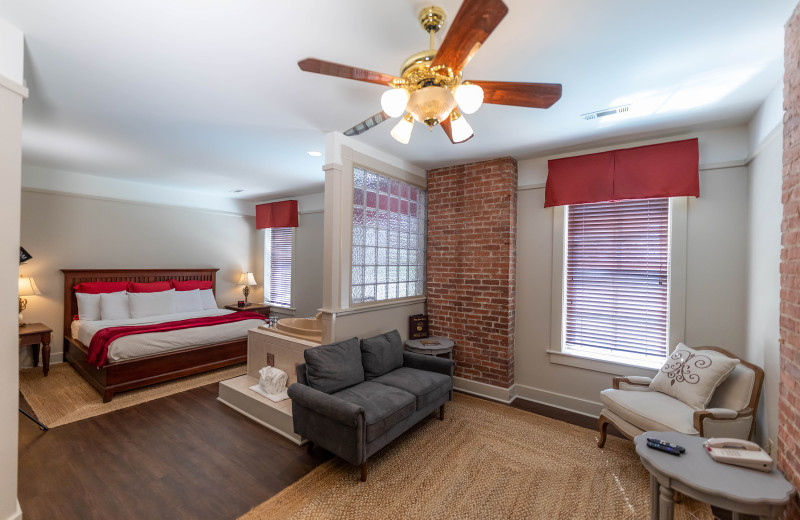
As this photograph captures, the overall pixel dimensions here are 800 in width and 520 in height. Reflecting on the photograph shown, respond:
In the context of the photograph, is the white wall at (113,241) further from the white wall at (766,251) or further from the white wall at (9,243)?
the white wall at (766,251)

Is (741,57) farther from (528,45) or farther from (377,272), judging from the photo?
(377,272)

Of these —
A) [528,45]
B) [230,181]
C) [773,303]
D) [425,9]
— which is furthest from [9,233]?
[773,303]

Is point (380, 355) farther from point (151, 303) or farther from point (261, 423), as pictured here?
point (151, 303)

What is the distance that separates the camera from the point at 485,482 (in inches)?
89.0

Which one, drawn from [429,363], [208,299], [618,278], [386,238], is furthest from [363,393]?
[208,299]

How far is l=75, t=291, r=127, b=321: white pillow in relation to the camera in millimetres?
4414

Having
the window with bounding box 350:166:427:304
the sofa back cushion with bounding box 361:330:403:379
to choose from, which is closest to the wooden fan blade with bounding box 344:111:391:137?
the window with bounding box 350:166:427:304

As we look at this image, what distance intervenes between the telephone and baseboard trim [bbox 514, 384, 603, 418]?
1681 millimetres

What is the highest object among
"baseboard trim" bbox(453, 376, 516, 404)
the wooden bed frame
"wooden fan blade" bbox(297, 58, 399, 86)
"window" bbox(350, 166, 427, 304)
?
"wooden fan blade" bbox(297, 58, 399, 86)

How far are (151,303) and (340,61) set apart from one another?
15.9 feet

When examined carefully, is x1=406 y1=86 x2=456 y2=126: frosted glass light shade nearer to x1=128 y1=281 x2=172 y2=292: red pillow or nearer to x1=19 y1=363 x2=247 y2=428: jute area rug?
x1=19 y1=363 x2=247 y2=428: jute area rug

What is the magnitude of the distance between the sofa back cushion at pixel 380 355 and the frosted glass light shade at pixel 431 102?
7.27ft

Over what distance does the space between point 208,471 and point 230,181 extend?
3946 millimetres

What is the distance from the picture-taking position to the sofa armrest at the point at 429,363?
319cm
